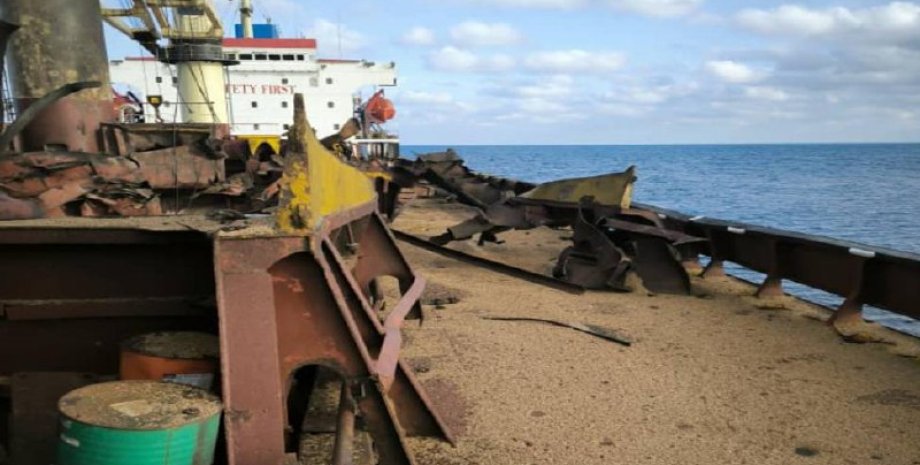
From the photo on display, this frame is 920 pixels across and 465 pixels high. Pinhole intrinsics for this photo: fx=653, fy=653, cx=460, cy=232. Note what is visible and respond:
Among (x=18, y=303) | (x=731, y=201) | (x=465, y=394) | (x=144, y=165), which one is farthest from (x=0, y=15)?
(x=731, y=201)

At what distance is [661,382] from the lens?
427 cm

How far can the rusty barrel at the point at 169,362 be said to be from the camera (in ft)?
8.42

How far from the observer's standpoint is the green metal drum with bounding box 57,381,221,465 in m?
1.97

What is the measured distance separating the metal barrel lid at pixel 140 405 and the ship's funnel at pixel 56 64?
14.4ft

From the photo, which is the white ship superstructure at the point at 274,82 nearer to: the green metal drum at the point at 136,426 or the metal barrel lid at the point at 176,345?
the metal barrel lid at the point at 176,345

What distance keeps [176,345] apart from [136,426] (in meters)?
0.78

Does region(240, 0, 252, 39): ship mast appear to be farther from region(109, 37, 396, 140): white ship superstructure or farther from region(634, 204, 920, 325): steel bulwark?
region(634, 204, 920, 325): steel bulwark

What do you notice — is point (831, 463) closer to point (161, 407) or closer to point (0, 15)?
point (161, 407)

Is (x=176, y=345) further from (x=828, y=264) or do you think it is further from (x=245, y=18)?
(x=245, y=18)

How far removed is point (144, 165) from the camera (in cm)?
601

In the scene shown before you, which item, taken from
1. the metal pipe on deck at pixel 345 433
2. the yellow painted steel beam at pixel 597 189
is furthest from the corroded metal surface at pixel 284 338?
the yellow painted steel beam at pixel 597 189

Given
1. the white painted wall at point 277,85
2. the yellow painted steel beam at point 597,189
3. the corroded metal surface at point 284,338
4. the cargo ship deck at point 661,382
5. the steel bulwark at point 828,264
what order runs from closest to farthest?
the corroded metal surface at point 284,338 < the cargo ship deck at point 661,382 < the steel bulwark at point 828,264 < the yellow painted steel beam at point 597,189 < the white painted wall at point 277,85

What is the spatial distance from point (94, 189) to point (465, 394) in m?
3.09

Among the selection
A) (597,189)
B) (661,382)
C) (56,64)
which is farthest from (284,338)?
(597,189)
